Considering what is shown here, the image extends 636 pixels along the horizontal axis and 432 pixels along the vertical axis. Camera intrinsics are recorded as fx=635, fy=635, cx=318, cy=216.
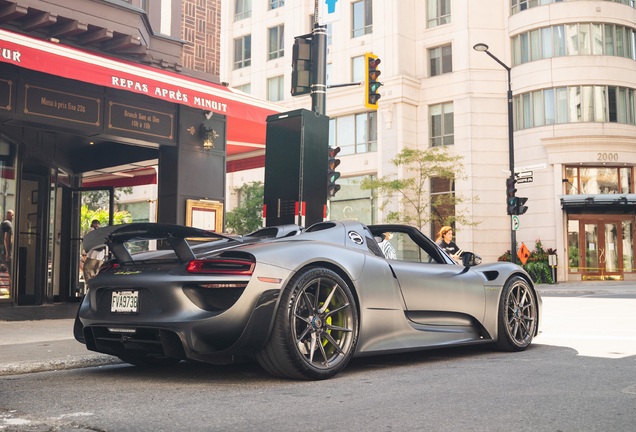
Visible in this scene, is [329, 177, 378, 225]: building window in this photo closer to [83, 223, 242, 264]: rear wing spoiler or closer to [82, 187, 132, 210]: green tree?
[82, 187, 132, 210]: green tree

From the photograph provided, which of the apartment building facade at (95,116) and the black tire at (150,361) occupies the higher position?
the apartment building facade at (95,116)

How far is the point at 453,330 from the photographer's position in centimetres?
554

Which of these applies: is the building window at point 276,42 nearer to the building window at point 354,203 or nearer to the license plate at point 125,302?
the building window at point 354,203

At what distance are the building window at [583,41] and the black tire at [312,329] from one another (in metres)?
29.4

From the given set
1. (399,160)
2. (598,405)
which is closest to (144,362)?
(598,405)

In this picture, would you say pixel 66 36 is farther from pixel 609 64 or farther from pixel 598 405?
pixel 609 64

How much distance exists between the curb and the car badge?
7.76ft

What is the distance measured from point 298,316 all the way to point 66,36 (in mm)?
7978

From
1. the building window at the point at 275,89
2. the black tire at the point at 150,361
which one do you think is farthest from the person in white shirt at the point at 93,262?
the building window at the point at 275,89

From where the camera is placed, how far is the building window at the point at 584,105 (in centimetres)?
2973

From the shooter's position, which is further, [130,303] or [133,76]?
[133,76]

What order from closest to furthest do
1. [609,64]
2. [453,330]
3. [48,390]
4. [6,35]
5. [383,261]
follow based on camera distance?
[48,390]
[383,261]
[453,330]
[6,35]
[609,64]

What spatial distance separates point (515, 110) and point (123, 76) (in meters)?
26.3

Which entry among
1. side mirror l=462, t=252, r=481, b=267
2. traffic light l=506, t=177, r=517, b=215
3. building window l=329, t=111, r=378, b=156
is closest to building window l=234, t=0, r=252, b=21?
building window l=329, t=111, r=378, b=156
